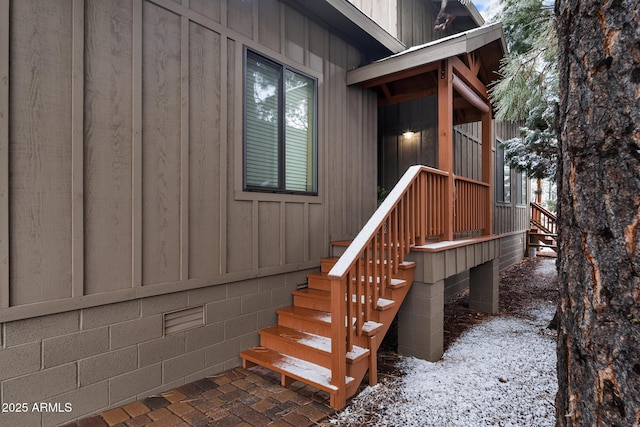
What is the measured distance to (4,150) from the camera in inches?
80.3

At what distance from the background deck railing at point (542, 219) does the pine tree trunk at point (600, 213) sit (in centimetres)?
1195

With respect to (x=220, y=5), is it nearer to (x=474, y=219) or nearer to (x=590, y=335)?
(x=590, y=335)

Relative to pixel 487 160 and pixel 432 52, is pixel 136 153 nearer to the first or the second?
pixel 432 52

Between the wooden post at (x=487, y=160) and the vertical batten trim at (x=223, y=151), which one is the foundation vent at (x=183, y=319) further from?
the wooden post at (x=487, y=160)

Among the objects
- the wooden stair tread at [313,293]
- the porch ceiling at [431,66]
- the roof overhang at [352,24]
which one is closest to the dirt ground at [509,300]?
the wooden stair tread at [313,293]

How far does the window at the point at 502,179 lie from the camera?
28.6ft

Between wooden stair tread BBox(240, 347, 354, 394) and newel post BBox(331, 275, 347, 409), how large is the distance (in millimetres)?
59

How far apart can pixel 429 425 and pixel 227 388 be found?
5.16 ft

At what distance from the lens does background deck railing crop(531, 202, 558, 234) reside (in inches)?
453

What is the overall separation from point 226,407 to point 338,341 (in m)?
0.96

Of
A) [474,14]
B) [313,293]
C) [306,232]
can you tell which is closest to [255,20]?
[306,232]

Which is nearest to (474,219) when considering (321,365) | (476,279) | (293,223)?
(476,279)

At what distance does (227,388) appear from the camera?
9.29ft

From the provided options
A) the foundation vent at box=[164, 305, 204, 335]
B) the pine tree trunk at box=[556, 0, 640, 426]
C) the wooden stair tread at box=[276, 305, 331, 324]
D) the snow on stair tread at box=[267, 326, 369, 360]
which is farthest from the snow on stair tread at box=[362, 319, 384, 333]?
the pine tree trunk at box=[556, 0, 640, 426]
